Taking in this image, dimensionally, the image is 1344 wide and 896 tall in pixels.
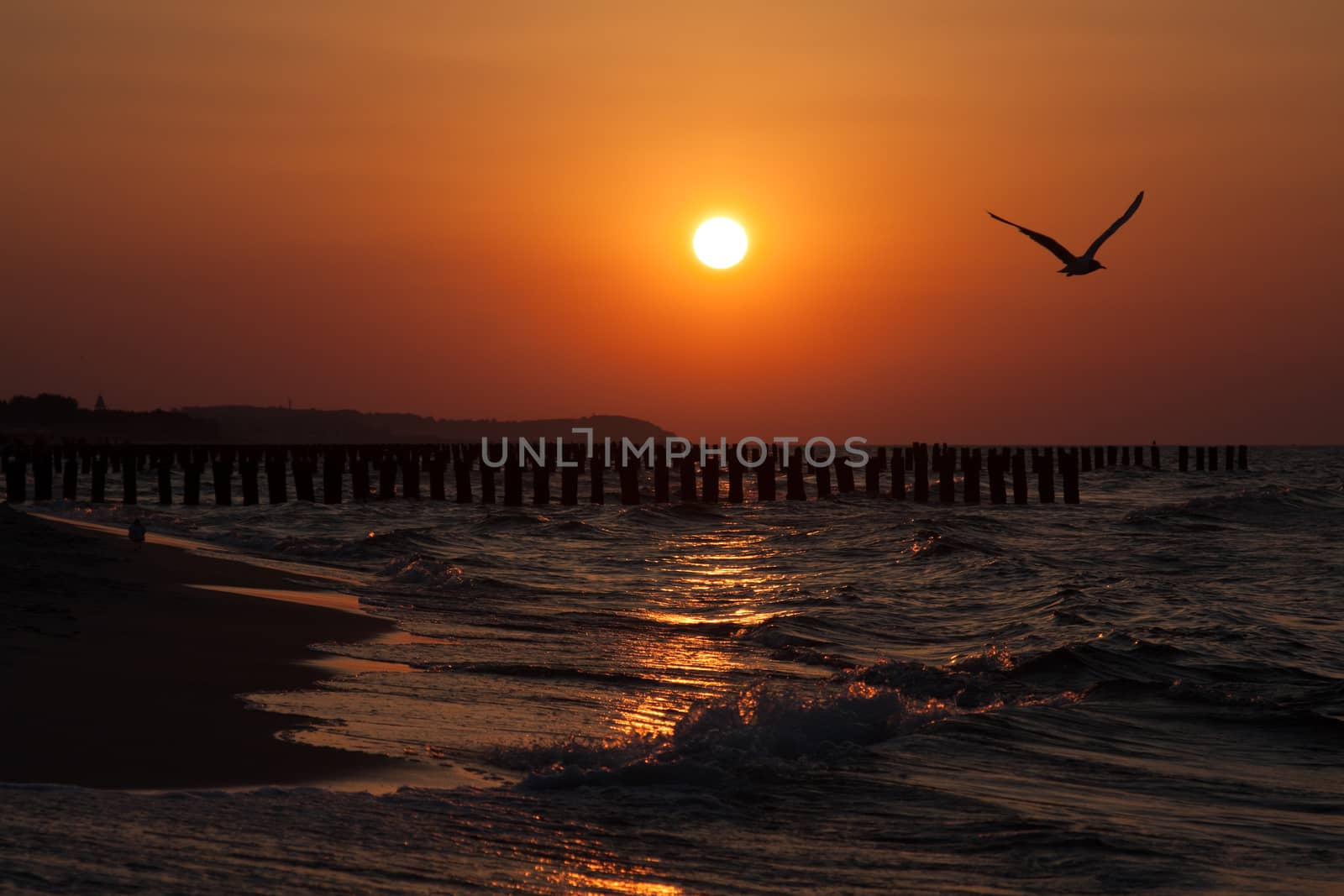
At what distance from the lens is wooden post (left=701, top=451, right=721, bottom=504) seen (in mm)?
35438

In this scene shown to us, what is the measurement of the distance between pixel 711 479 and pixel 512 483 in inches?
237

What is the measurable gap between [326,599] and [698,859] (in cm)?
880

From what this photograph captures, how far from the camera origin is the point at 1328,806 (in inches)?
246

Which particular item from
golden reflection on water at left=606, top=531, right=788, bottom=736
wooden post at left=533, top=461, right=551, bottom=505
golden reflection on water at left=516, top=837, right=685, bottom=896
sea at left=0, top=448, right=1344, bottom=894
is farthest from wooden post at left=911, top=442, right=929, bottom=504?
golden reflection on water at left=516, top=837, right=685, bottom=896

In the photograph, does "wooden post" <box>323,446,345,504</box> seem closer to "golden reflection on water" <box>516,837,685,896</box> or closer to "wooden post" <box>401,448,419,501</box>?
"wooden post" <box>401,448,419,501</box>

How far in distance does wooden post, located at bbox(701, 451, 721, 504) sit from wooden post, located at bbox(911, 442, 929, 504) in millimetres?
6071

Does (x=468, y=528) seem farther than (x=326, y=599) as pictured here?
Yes

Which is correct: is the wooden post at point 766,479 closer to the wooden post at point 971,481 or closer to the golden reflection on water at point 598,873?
the wooden post at point 971,481

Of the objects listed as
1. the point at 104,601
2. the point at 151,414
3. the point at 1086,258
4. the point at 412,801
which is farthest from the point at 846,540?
the point at 151,414

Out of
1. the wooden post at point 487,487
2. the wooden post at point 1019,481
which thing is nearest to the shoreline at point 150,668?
the wooden post at point 487,487

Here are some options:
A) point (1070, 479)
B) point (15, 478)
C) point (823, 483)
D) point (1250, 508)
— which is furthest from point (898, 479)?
point (15, 478)

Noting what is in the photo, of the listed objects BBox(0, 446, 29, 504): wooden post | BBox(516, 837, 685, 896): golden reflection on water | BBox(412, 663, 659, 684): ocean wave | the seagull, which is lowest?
BBox(412, 663, 659, 684): ocean wave

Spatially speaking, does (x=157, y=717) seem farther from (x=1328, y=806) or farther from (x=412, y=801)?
(x=1328, y=806)

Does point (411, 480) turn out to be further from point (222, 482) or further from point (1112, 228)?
point (1112, 228)
